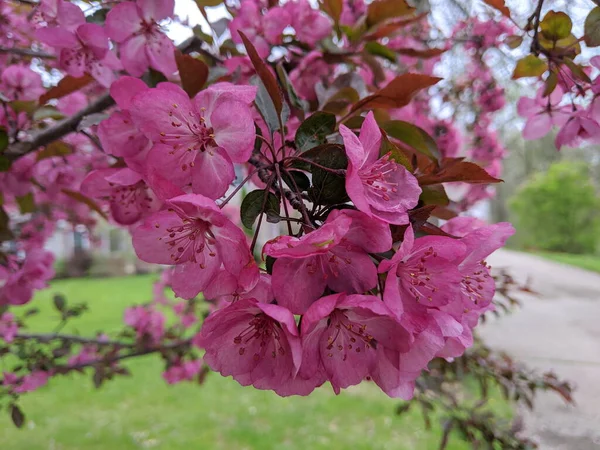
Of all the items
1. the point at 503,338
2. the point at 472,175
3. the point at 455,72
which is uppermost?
the point at 455,72

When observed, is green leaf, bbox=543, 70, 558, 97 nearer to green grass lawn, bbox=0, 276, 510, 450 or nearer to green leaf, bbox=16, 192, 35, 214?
green leaf, bbox=16, 192, 35, 214

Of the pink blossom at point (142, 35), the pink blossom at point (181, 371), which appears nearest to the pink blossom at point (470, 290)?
the pink blossom at point (142, 35)

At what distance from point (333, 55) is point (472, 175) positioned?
54 centimetres

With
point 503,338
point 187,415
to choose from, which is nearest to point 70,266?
point 187,415

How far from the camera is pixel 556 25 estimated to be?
66 centimetres

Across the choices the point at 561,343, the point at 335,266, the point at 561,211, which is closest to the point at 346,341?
the point at 335,266

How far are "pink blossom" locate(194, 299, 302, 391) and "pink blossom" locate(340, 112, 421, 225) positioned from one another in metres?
0.15

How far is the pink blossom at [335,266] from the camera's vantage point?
1.35ft

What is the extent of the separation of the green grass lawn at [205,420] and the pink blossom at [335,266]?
2.66 meters

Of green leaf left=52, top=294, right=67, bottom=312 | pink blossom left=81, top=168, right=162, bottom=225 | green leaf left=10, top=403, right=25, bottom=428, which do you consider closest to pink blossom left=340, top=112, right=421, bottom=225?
pink blossom left=81, top=168, right=162, bottom=225

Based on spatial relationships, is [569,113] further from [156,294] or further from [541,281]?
[541,281]

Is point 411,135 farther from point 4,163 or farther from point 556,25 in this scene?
point 4,163

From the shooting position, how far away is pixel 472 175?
476 mm

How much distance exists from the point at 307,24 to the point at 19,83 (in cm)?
65
